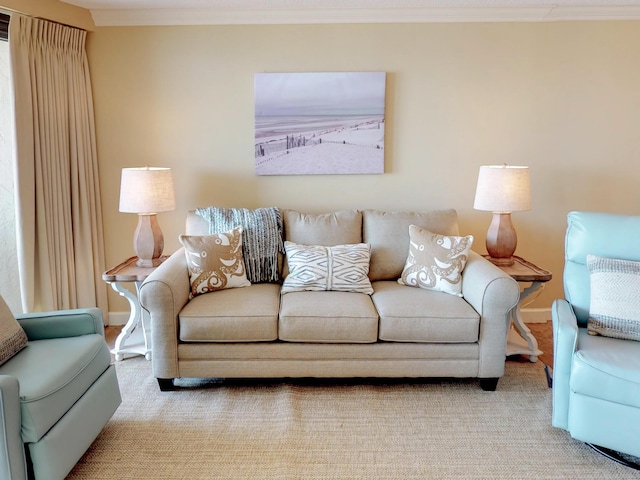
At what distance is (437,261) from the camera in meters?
2.78

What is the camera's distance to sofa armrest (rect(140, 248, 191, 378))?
94.0 inches

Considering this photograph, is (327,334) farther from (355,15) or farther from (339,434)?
(355,15)

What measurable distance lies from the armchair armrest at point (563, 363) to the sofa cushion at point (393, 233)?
108 cm

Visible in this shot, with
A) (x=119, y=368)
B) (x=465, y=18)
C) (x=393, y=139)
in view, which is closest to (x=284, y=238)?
(x=393, y=139)

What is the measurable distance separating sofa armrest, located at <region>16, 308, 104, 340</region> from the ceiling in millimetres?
2127

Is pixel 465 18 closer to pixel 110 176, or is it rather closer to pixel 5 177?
pixel 110 176

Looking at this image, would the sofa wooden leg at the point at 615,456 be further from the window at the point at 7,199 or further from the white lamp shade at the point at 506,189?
the window at the point at 7,199

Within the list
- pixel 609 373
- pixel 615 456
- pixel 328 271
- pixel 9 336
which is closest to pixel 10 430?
pixel 9 336

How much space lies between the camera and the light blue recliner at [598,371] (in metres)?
1.90

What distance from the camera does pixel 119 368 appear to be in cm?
285

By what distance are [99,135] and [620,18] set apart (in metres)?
3.84

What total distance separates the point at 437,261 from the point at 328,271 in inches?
26.5

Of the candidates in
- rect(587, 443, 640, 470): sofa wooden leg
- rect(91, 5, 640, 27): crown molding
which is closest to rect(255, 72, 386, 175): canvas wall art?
rect(91, 5, 640, 27): crown molding

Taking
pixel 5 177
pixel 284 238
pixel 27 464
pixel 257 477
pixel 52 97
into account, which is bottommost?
pixel 257 477
